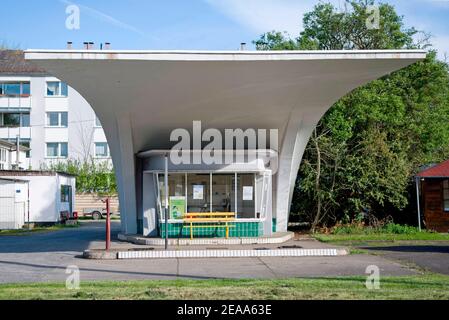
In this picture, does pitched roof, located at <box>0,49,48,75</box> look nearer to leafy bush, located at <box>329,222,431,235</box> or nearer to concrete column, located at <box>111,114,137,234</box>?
concrete column, located at <box>111,114,137,234</box>

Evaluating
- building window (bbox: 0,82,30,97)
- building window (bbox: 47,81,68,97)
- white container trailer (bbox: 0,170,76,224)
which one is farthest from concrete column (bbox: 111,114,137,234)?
building window (bbox: 0,82,30,97)

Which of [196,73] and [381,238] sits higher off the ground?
[196,73]

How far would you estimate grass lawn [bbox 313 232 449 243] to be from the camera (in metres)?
22.0

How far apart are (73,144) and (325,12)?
1286 inches

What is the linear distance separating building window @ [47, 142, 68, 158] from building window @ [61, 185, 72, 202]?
18.7 m

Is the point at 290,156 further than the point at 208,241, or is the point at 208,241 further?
the point at 290,156

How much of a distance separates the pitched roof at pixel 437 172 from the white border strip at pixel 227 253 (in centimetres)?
926

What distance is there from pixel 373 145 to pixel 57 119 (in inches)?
1540

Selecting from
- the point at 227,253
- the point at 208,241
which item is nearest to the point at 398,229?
the point at 208,241

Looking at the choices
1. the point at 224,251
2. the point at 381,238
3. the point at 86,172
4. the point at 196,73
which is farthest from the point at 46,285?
the point at 86,172

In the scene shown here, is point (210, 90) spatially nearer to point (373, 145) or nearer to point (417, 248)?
point (417, 248)

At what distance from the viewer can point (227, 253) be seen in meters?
17.1
